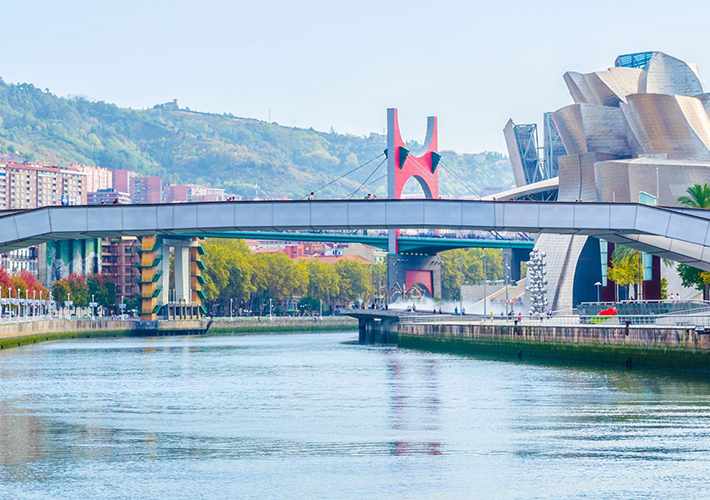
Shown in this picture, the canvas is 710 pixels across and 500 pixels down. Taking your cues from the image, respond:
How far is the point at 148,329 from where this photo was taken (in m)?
117

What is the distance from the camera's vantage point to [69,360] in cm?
6141

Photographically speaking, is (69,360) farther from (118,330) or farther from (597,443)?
(118,330)

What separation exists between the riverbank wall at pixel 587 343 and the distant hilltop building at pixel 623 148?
25.2 ft

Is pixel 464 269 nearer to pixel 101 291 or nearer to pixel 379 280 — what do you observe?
pixel 379 280

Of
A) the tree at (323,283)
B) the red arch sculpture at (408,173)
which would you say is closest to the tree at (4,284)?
the red arch sculpture at (408,173)

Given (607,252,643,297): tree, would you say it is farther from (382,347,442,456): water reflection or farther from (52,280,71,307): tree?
(52,280,71,307): tree

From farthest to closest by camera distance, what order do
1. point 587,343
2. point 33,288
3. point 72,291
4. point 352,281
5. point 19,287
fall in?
point 352,281, point 72,291, point 33,288, point 19,287, point 587,343

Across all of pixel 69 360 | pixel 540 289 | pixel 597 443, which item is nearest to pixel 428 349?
pixel 540 289

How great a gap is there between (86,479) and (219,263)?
11622 cm

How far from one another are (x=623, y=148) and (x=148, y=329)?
50382mm

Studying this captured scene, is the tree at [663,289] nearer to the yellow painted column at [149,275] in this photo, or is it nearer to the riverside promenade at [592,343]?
the riverside promenade at [592,343]

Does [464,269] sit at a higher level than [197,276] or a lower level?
higher

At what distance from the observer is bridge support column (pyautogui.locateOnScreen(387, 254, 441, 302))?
12606 centimetres

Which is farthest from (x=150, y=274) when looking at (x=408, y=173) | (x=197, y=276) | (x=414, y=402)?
(x=414, y=402)
